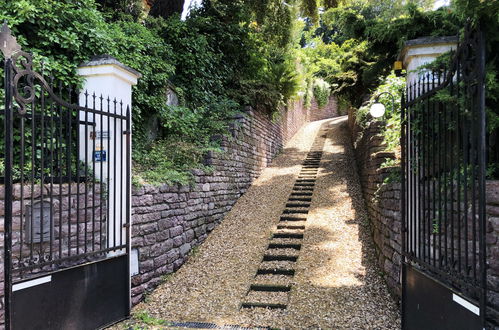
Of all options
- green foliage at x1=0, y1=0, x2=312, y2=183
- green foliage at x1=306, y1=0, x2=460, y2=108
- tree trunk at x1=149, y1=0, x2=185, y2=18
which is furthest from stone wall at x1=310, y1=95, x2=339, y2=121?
tree trunk at x1=149, y1=0, x2=185, y2=18

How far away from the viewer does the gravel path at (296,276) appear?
3939 millimetres

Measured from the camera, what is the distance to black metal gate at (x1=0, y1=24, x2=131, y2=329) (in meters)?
2.71

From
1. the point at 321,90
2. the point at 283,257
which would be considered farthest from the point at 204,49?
the point at 321,90

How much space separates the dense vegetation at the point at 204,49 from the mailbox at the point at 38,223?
1500mm

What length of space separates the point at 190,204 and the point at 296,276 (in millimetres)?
2121

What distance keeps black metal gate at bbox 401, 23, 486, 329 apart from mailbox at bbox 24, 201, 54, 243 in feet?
10.4

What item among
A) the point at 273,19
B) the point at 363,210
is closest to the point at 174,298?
the point at 363,210

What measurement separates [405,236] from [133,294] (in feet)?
10.7

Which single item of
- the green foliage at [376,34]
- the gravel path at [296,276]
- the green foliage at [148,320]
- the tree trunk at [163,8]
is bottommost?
the green foliage at [148,320]

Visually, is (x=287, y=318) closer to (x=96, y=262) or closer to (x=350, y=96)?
(x=96, y=262)

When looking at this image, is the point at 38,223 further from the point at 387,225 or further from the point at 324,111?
the point at 324,111

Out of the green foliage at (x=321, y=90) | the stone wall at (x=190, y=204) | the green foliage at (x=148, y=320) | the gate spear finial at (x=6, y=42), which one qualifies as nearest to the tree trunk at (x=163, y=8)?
the stone wall at (x=190, y=204)

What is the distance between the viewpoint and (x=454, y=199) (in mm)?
2811

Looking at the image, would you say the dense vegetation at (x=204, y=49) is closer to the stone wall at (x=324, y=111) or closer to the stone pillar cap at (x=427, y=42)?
the stone pillar cap at (x=427, y=42)
